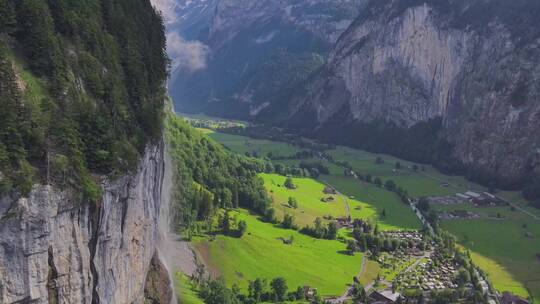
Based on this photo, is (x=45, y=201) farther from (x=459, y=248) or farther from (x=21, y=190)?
(x=459, y=248)

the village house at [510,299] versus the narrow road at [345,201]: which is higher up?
the narrow road at [345,201]

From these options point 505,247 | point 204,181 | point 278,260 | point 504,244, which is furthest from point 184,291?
point 504,244

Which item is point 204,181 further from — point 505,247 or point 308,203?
point 505,247

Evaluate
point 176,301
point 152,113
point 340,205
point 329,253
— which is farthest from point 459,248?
point 152,113

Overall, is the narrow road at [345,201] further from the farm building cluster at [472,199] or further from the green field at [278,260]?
the green field at [278,260]

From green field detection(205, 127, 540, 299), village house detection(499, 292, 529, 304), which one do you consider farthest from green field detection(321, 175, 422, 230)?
village house detection(499, 292, 529, 304)

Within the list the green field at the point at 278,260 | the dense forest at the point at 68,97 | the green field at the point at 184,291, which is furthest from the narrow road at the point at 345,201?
the dense forest at the point at 68,97

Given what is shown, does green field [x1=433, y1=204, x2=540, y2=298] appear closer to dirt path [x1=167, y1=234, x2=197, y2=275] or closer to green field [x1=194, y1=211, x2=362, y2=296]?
green field [x1=194, y1=211, x2=362, y2=296]
